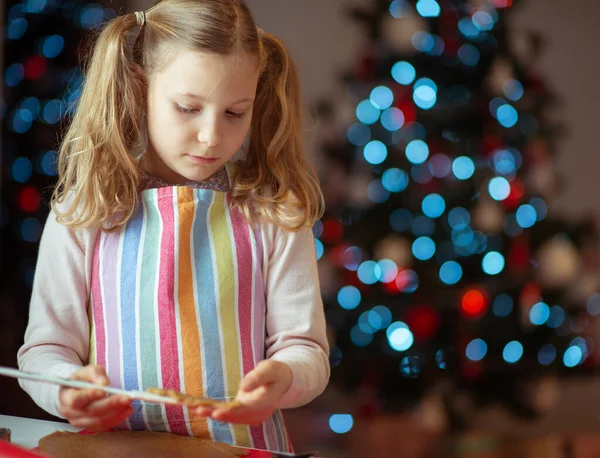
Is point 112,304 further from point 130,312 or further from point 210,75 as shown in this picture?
Result: point 210,75

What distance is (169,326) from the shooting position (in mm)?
1013

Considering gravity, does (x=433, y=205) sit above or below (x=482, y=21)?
below

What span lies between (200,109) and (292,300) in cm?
27

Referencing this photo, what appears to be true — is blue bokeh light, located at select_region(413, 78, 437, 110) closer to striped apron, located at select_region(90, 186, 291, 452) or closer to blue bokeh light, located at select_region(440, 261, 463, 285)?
blue bokeh light, located at select_region(440, 261, 463, 285)

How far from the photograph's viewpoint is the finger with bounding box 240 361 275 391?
0.84 m

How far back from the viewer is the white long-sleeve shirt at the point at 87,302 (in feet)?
3.37

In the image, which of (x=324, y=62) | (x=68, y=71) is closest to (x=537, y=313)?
(x=324, y=62)

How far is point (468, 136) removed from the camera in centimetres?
330

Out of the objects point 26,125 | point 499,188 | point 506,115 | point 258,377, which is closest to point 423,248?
point 499,188

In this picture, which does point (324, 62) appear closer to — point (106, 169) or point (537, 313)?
point (537, 313)

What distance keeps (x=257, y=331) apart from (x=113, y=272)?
0.64ft

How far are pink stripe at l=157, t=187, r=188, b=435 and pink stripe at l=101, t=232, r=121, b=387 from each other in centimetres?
6

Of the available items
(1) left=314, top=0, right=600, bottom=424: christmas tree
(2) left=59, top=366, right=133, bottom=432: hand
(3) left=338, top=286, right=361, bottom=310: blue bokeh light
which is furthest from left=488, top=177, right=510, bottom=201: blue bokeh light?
(2) left=59, top=366, right=133, bottom=432: hand

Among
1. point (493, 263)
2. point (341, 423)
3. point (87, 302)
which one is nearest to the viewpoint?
point (87, 302)
